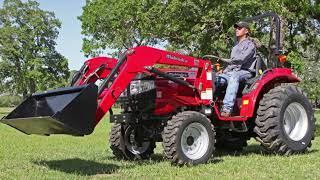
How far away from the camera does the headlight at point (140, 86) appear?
9242 millimetres

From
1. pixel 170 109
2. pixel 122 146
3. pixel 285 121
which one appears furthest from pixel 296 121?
pixel 122 146

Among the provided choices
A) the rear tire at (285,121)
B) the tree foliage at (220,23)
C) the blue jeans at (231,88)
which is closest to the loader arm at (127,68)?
the blue jeans at (231,88)

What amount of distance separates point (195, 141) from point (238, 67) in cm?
186

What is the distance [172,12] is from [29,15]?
50.9 m

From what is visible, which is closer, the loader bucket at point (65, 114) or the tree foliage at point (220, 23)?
the loader bucket at point (65, 114)

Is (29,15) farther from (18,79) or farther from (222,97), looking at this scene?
(222,97)

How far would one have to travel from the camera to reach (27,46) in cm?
6825

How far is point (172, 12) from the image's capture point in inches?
861

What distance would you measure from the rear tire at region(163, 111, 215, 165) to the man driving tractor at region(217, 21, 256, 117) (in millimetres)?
852

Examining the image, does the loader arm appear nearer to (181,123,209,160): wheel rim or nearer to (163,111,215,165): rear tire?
(163,111,215,165): rear tire

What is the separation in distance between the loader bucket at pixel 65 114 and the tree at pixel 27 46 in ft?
196

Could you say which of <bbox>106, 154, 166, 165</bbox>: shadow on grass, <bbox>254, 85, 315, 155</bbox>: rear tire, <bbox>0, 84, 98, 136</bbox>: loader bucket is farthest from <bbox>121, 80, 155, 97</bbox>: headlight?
<bbox>254, 85, 315, 155</bbox>: rear tire

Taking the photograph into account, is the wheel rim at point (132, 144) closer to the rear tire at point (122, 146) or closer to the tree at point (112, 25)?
the rear tire at point (122, 146)

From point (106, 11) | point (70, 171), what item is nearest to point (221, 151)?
point (70, 171)
